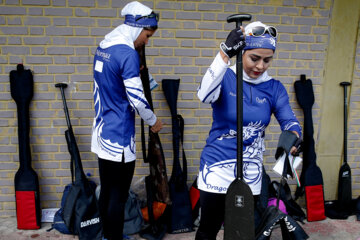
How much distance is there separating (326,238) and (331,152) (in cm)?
101

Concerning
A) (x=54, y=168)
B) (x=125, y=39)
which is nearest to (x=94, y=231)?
(x=54, y=168)

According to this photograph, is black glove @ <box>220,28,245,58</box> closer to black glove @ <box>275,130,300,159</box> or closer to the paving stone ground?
black glove @ <box>275,130,300,159</box>

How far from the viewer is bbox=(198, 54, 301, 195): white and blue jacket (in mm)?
1855

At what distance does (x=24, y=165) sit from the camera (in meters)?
3.16

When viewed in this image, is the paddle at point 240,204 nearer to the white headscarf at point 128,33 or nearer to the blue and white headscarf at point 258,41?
the blue and white headscarf at point 258,41

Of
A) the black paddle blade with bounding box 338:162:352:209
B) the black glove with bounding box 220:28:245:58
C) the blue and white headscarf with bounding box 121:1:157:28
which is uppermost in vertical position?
the blue and white headscarf with bounding box 121:1:157:28

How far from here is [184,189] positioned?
3.20m

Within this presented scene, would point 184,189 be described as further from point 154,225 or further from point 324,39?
point 324,39

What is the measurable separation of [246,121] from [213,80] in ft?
1.21

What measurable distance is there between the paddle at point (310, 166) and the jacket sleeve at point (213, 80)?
2026 millimetres

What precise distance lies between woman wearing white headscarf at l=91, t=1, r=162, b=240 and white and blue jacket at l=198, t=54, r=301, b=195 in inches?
27.0

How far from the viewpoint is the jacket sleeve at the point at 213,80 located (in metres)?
1.58

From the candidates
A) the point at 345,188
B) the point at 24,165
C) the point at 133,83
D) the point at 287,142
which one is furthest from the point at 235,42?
the point at 345,188

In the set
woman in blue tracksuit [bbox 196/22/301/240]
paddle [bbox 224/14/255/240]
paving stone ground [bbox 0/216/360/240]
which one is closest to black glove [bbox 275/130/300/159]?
woman in blue tracksuit [bbox 196/22/301/240]
